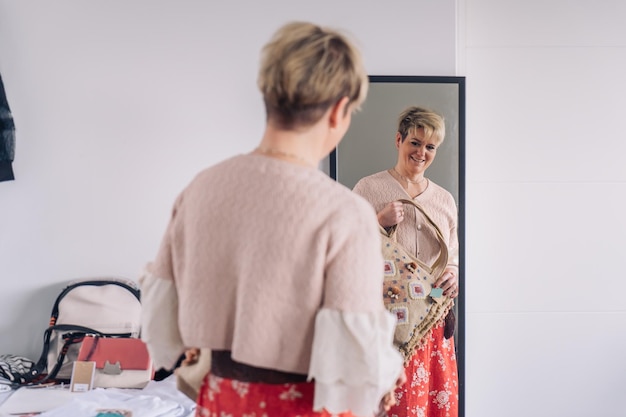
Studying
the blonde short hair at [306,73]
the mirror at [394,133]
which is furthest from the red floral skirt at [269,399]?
the mirror at [394,133]

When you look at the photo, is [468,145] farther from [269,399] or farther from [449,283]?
[269,399]

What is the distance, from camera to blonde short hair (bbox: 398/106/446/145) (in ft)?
7.88

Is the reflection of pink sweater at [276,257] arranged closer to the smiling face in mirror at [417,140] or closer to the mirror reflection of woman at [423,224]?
the mirror reflection of woman at [423,224]

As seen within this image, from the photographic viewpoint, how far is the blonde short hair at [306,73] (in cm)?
103

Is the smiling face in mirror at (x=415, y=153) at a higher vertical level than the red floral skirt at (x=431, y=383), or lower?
higher

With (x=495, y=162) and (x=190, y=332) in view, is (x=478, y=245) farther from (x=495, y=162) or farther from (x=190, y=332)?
(x=190, y=332)

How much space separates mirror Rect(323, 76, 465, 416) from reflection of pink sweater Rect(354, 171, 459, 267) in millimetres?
30

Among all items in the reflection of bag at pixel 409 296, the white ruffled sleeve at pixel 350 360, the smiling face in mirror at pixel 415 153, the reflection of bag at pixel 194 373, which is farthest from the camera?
the smiling face in mirror at pixel 415 153

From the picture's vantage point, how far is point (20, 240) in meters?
2.42

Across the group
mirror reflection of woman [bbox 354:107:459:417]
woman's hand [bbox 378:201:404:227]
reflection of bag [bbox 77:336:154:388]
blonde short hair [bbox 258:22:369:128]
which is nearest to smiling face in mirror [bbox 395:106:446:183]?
mirror reflection of woman [bbox 354:107:459:417]

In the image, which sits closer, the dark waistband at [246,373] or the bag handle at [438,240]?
the dark waistband at [246,373]

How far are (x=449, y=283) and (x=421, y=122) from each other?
59 cm

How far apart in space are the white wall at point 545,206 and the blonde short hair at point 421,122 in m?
0.18

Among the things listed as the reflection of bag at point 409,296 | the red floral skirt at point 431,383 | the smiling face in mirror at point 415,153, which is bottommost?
the red floral skirt at point 431,383
